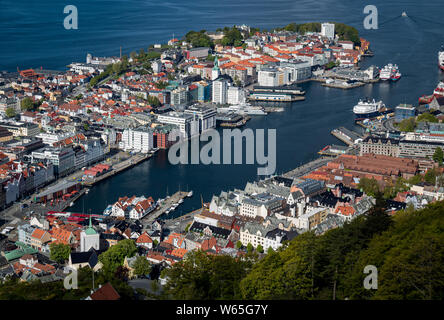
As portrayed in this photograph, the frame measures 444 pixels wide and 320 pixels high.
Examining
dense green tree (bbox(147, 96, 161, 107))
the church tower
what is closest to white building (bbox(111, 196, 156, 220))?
dense green tree (bbox(147, 96, 161, 107))

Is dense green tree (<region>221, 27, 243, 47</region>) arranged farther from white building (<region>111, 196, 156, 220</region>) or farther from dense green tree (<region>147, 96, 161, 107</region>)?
white building (<region>111, 196, 156, 220</region>)

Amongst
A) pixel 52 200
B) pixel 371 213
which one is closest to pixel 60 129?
pixel 52 200

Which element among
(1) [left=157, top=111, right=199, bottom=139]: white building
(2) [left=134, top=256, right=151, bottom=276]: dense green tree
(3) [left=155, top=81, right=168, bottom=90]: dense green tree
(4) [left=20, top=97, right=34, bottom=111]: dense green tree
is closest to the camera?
(2) [left=134, top=256, right=151, bottom=276]: dense green tree

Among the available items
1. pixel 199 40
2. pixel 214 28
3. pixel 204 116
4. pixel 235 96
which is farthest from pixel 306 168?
pixel 214 28

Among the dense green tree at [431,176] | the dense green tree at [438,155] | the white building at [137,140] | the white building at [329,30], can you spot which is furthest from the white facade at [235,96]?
the white building at [329,30]

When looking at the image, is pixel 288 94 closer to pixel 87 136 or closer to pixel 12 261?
pixel 87 136

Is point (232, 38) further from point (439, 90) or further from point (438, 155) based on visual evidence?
point (438, 155)
